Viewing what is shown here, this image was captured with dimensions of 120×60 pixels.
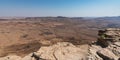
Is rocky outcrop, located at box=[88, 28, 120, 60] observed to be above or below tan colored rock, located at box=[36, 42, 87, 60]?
above

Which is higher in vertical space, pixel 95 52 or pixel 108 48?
pixel 108 48

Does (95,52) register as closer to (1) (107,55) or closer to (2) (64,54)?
(1) (107,55)

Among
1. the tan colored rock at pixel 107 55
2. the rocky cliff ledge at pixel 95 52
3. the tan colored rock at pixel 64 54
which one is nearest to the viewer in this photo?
the tan colored rock at pixel 107 55

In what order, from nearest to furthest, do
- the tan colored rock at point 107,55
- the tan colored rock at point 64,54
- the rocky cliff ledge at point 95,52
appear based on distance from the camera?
the tan colored rock at point 107,55, the rocky cliff ledge at point 95,52, the tan colored rock at point 64,54

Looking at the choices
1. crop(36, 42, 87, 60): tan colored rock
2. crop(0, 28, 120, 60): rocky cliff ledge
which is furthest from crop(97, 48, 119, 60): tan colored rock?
crop(36, 42, 87, 60): tan colored rock

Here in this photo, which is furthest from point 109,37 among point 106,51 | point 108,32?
point 106,51

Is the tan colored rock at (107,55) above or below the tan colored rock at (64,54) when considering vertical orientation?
above

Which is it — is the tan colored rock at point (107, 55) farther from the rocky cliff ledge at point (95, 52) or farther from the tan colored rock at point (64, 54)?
the tan colored rock at point (64, 54)

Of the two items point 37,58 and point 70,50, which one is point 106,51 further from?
point 37,58

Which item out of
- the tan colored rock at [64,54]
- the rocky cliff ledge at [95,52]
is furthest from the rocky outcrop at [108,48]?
the tan colored rock at [64,54]

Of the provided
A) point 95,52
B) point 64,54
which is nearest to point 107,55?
point 95,52

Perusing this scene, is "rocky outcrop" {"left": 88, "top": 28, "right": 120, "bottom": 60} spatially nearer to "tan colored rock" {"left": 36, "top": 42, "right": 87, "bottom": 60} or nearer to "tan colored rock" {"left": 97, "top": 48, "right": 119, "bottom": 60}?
"tan colored rock" {"left": 97, "top": 48, "right": 119, "bottom": 60}
